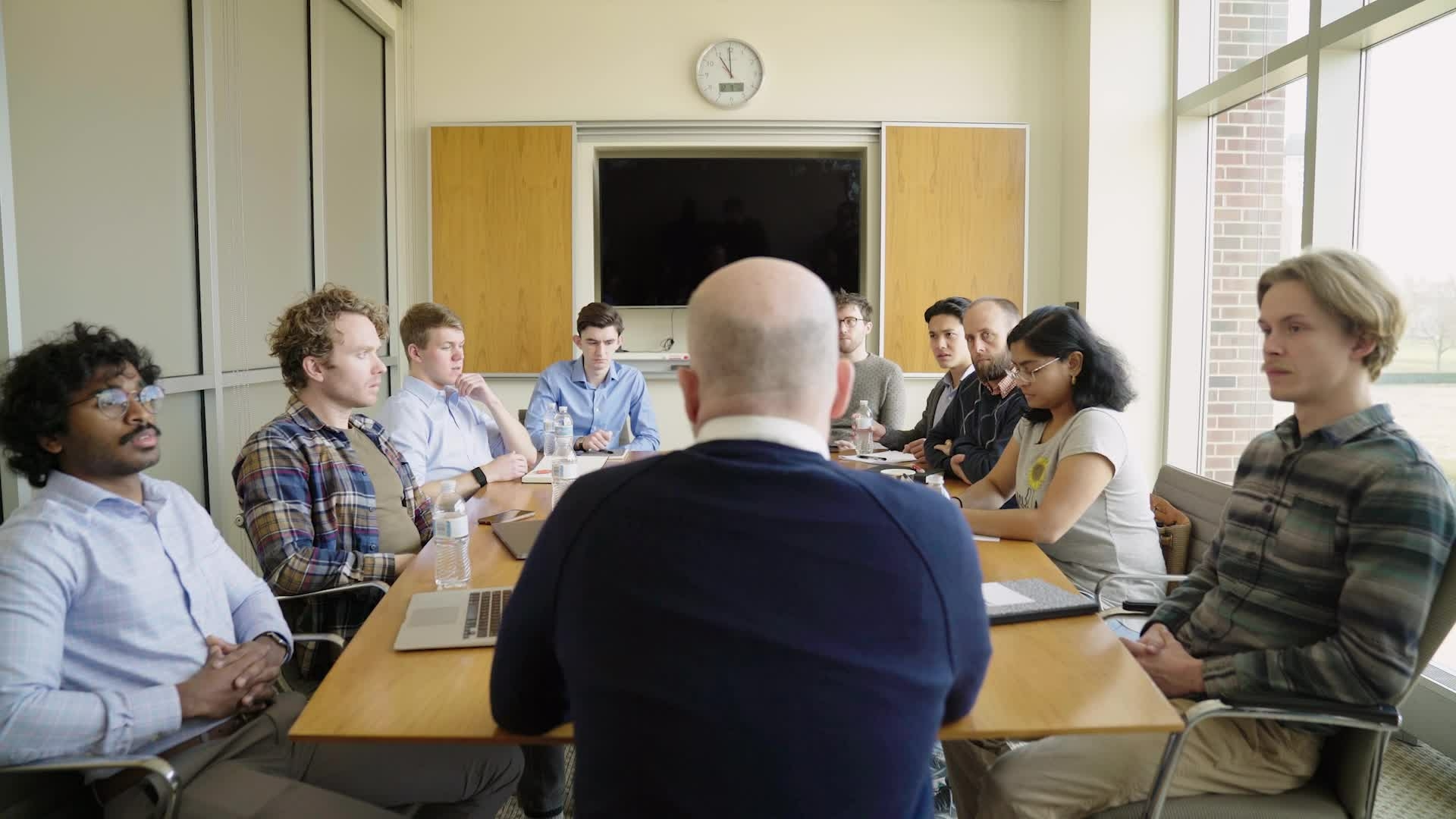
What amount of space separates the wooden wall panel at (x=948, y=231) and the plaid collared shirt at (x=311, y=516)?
12.4 ft

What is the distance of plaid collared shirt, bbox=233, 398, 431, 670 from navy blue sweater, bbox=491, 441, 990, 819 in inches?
50.0

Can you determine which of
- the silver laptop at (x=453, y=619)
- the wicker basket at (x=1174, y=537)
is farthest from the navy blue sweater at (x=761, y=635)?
the wicker basket at (x=1174, y=537)

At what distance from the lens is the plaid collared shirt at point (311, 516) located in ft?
6.52

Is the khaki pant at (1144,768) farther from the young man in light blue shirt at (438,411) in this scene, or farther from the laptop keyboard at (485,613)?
the young man in light blue shirt at (438,411)

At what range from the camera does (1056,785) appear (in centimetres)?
150

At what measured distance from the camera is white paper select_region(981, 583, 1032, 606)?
1.66 metres

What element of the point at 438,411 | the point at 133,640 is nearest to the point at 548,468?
the point at 438,411

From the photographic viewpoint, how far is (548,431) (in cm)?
394

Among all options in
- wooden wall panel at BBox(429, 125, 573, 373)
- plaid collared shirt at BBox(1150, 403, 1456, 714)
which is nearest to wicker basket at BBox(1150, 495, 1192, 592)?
plaid collared shirt at BBox(1150, 403, 1456, 714)

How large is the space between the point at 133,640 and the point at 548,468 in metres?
1.83

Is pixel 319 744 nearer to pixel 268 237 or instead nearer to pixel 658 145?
pixel 268 237

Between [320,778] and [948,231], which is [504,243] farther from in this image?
[320,778]

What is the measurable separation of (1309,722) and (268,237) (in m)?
4.10

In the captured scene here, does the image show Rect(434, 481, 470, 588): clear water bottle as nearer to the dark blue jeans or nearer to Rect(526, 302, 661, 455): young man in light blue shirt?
the dark blue jeans
